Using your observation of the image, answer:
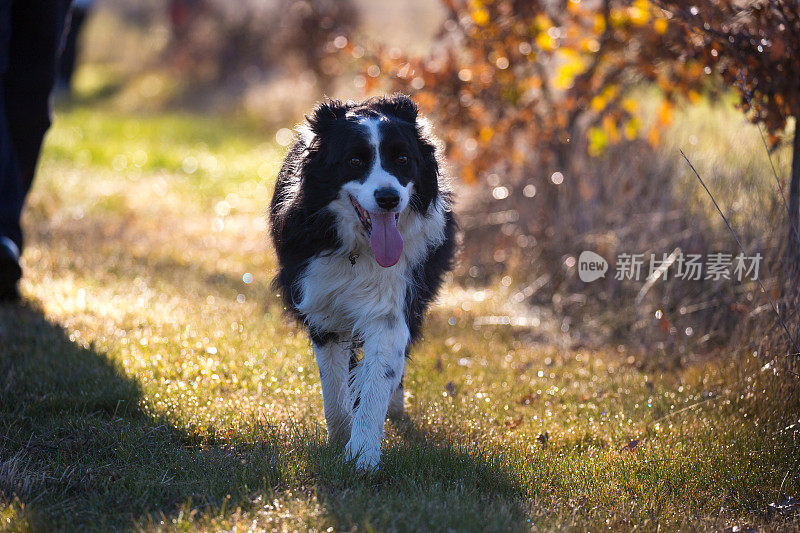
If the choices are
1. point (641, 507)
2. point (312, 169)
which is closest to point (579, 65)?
point (312, 169)

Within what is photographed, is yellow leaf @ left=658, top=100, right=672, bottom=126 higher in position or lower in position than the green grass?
higher

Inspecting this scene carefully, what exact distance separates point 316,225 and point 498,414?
1485mm

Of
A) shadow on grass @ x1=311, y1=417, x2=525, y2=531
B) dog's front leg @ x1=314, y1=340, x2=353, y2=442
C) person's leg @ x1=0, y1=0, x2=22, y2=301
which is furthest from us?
person's leg @ x1=0, y1=0, x2=22, y2=301

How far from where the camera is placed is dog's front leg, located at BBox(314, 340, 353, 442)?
381 cm

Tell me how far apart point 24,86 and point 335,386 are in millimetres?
3283

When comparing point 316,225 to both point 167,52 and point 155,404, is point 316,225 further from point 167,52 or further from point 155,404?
point 167,52

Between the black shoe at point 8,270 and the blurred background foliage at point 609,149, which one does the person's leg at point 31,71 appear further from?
the blurred background foliage at point 609,149

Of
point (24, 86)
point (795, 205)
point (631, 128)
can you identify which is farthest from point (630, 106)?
point (24, 86)

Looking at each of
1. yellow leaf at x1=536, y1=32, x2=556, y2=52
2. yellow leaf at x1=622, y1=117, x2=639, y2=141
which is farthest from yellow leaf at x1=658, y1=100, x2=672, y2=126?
yellow leaf at x1=536, y1=32, x2=556, y2=52

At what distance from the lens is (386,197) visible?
341 centimetres

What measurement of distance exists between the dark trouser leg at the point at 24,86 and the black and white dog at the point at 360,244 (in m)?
2.38

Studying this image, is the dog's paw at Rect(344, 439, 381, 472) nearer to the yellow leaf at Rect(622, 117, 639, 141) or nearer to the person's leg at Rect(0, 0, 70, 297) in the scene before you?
the person's leg at Rect(0, 0, 70, 297)

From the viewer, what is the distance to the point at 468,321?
6059mm

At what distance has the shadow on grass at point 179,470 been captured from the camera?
9.79 ft
